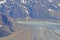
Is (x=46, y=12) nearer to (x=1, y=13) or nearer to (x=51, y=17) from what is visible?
(x=51, y=17)

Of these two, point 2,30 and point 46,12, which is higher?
point 46,12

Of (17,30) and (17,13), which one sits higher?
(17,13)

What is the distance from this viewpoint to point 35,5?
15.2 ft

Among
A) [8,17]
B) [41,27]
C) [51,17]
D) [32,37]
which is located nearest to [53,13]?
[51,17]

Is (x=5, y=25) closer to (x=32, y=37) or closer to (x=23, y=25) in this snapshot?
(x=23, y=25)

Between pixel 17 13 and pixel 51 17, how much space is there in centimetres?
84

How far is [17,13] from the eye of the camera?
4.59 meters

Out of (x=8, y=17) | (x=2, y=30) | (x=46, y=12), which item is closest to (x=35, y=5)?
(x=46, y=12)

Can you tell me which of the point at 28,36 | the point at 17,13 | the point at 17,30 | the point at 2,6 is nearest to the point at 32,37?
the point at 28,36

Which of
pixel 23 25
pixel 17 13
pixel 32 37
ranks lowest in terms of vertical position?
pixel 32 37

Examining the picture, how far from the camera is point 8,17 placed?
15.0 ft

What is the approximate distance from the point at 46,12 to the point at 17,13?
0.71m

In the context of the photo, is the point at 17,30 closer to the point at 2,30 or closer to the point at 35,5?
the point at 2,30

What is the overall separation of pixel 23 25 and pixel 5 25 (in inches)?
17.4
